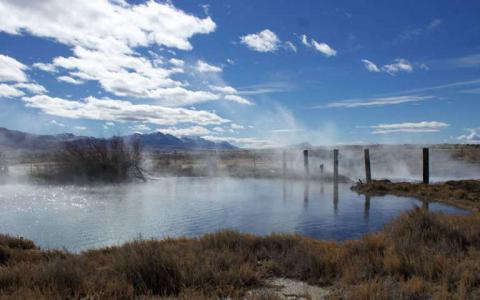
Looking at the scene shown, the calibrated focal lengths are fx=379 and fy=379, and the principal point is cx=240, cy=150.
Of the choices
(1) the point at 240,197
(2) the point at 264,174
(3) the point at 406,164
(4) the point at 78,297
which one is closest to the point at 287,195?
(1) the point at 240,197

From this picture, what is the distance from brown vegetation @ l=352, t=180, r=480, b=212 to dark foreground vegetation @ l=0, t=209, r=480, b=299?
1221cm

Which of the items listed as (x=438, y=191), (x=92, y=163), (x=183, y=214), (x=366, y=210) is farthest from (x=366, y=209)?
(x=92, y=163)

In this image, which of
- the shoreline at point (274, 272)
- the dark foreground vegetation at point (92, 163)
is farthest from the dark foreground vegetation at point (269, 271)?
the dark foreground vegetation at point (92, 163)

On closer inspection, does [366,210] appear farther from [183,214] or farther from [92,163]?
[92,163]

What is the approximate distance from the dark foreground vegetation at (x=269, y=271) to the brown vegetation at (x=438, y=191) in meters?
12.2

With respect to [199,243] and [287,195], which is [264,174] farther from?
[199,243]

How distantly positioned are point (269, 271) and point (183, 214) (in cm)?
Result: 1009

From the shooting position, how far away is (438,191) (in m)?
22.2

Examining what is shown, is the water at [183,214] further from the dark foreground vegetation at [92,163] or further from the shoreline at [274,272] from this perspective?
the dark foreground vegetation at [92,163]

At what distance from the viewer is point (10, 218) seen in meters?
16.9

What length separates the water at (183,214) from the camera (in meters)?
13.4

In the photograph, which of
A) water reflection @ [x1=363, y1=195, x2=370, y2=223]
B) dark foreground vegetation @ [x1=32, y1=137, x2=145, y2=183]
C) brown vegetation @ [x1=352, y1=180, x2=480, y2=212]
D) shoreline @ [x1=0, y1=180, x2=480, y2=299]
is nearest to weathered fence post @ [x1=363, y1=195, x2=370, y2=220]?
water reflection @ [x1=363, y1=195, x2=370, y2=223]

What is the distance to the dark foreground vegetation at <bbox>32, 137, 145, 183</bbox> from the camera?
32.9m

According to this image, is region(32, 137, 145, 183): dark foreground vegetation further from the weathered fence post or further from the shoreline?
the shoreline
